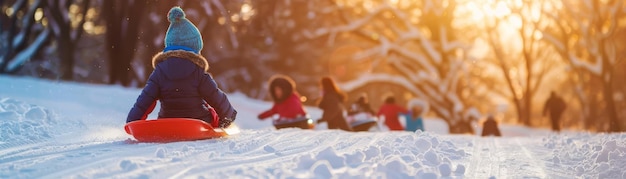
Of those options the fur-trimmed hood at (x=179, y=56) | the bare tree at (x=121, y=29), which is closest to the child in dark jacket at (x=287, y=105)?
the fur-trimmed hood at (x=179, y=56)

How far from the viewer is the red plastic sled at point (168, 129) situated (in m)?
7.39

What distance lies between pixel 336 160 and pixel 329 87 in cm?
848

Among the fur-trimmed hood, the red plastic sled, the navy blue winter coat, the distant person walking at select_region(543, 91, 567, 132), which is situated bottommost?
the red plastic sled

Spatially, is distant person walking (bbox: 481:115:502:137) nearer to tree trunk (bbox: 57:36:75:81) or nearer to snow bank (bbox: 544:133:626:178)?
snow bank (bbox: 544:133:626:178)

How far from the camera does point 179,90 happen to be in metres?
7.80

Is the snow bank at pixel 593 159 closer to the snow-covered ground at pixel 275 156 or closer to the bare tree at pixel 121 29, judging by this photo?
the snow-covered ground at pixel 275 156

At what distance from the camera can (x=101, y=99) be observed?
1747 centimetres

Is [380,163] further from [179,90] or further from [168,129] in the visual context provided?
[179,90]

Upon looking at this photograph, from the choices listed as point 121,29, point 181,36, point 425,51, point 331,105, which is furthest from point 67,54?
Answer: point 181,36

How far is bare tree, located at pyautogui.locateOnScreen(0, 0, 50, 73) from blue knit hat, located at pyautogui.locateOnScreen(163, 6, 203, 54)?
18.2 m

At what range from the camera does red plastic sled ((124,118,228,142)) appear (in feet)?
24.3

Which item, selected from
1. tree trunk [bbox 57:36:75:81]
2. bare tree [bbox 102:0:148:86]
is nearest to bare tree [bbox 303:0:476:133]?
bare tree [bbox 102:0:148:86]

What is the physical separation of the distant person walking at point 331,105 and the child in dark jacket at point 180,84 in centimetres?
654

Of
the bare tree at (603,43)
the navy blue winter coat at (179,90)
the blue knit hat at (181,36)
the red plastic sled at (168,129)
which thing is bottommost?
the red plastic sled at (168,129)
